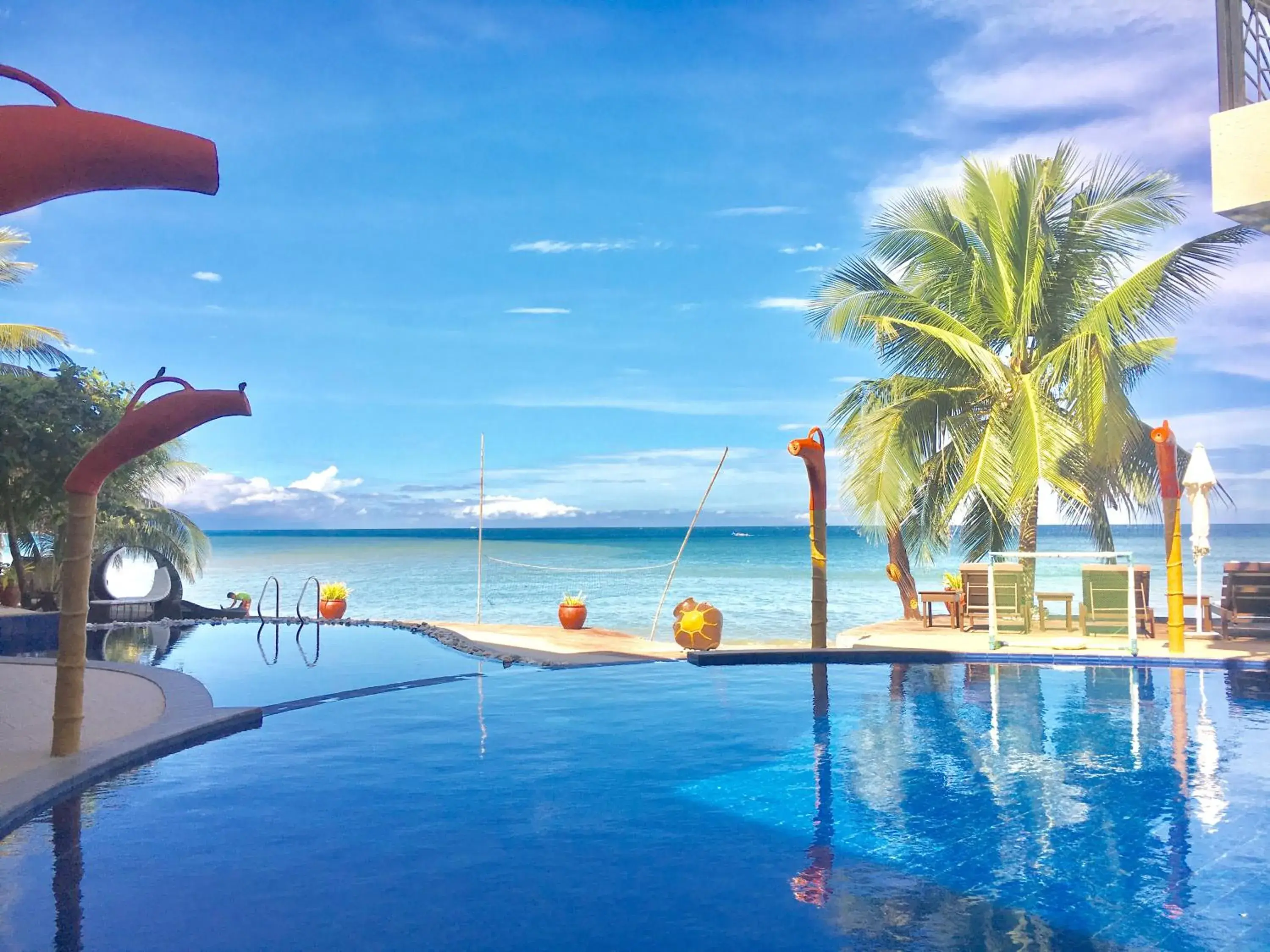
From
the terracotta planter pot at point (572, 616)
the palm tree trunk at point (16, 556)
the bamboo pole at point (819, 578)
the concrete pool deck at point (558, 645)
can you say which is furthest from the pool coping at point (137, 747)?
the terracotta planter pot at point (572, 616)

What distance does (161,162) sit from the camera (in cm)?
299

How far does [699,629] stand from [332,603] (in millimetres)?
8346

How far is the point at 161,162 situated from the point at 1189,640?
13.0 m

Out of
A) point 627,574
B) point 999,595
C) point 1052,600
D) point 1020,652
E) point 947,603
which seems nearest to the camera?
point 1020,652

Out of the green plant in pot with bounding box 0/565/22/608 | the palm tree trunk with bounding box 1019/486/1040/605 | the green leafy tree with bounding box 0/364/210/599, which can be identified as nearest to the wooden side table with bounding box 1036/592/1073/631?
the palm tree trunk with bounding box 1019/486/1040/605

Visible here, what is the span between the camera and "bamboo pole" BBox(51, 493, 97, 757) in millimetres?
6016

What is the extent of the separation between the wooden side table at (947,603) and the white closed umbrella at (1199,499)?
2987 millimetres

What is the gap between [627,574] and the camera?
5281cm

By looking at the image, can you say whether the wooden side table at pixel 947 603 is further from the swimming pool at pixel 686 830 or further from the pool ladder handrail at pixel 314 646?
the pool ladder handrail at pixel 314 646

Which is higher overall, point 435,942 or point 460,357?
point 460,357

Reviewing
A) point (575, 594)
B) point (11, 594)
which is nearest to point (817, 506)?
point (11, 594)

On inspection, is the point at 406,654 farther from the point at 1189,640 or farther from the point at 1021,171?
the point at 1021,171

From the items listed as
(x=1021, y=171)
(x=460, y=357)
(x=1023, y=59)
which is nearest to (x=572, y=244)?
(x=460, y=357)

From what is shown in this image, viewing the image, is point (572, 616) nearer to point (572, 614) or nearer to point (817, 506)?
point (572, 614)
